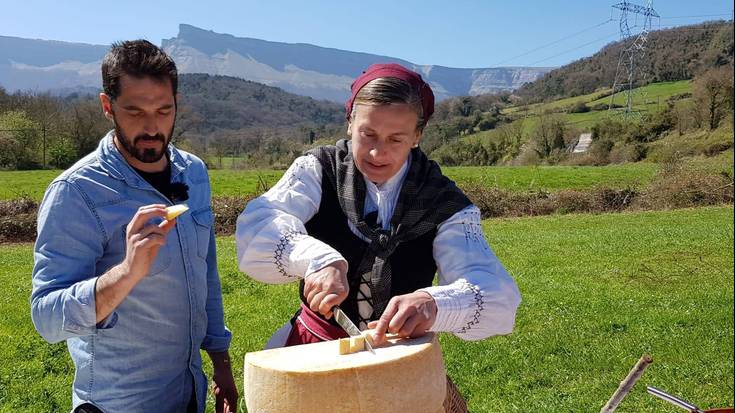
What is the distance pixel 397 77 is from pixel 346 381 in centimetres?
98

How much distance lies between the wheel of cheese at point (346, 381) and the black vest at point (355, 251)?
1.46 ft

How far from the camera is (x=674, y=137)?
46.3 metres

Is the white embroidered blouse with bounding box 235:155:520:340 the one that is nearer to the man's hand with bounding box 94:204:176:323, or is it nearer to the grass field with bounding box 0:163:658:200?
the man's hand with bounding box 94:204:176:323

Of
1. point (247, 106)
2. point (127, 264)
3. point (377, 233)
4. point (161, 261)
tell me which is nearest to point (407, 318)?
point (377, 233)

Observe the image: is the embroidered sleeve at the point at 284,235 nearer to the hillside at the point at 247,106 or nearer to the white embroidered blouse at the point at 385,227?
the white embroidered blouse at the point at 385,227

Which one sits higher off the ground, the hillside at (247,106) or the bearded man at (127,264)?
the bearded man at (127,264)

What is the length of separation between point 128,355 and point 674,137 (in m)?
49.5

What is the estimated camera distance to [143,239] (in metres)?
1.99

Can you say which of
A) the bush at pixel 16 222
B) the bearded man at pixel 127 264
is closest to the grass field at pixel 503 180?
the bush at pixel 16 222

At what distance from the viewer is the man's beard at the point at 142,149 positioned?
2.46 meters

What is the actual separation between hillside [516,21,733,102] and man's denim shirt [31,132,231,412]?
67.9 meters

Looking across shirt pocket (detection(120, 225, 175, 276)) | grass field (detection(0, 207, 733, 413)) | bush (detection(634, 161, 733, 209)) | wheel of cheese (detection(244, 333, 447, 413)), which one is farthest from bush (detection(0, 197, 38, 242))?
wheel of cheese (detection(244, 333, 447, 413))

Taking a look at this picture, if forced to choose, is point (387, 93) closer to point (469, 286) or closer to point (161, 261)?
point (469, 286)

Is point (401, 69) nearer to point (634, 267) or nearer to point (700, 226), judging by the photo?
point (634, 267)
